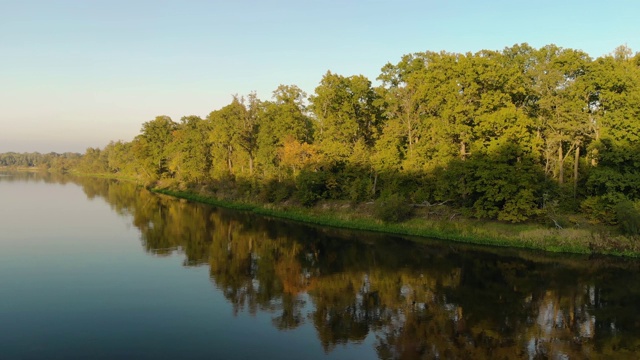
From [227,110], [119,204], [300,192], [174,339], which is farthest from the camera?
[227,110]

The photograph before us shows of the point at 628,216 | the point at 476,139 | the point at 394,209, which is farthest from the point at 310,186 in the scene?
the point at 628,216

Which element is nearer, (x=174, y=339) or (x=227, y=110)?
(x=174, y=339)

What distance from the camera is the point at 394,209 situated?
45.0 m

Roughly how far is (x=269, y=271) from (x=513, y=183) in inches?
970

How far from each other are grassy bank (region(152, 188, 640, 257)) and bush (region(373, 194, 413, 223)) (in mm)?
676

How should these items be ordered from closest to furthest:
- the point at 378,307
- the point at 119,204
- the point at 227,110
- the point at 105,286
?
1. the point at 378,307
2. the point at 105,286
3. the point at 119,204
4. the point at 227,110

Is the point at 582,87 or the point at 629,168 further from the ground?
the point at 582,87

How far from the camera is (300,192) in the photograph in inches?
2222

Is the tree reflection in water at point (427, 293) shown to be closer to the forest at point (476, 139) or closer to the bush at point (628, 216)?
the bush at point (628, 216)

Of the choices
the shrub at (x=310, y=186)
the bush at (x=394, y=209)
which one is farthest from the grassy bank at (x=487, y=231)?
the shrub at (x=310, y=186)

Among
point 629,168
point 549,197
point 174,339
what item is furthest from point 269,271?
point 629,168

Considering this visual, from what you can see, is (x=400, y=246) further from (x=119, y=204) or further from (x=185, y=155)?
(x=185, y=155)

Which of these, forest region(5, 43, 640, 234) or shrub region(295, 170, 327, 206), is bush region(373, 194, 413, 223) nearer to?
forest region(5, 43, 640, 234)

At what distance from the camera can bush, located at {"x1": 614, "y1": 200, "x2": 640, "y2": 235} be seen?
33.1 meters
